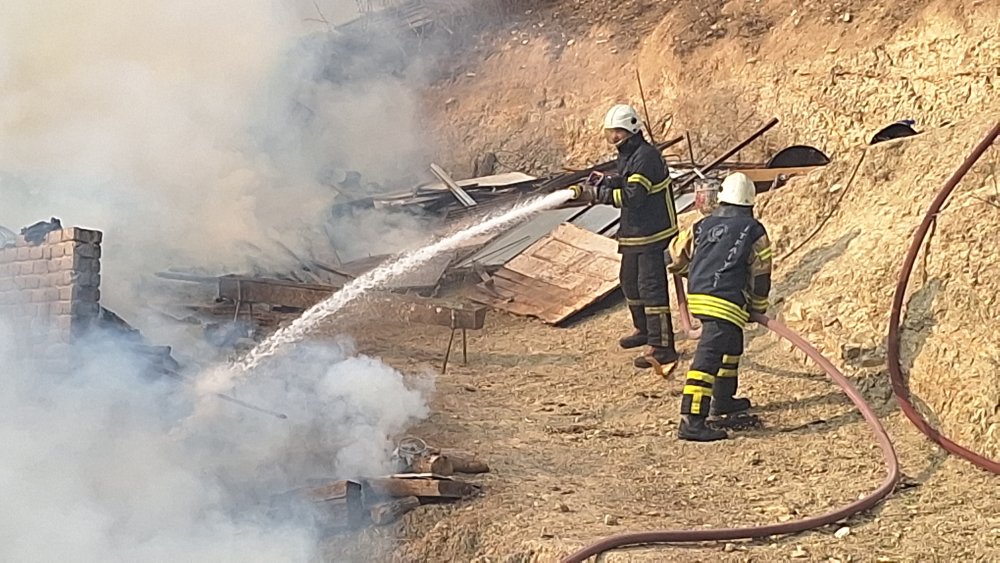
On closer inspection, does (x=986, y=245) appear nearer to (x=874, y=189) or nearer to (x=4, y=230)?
(x=874, y=189)

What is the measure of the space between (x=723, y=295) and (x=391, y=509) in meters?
2.38

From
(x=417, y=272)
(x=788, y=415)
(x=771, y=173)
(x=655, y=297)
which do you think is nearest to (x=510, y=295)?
(x=417, y=272)

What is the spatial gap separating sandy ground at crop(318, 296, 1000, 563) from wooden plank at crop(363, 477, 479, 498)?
0.07m

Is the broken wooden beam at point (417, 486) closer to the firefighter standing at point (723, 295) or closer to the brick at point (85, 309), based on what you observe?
the firefighter standing at point (723, 295)

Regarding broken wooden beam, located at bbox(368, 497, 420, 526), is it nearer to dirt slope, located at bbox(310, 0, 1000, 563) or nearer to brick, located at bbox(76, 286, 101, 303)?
dirt slope, located at bbox(310, 0, 1000, 563)

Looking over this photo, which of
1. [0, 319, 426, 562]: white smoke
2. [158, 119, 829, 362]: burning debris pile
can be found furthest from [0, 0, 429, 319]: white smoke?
Result: [0, 319, 426, 562]: white smoke

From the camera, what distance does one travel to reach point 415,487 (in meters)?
5.30

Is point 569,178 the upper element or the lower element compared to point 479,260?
upper

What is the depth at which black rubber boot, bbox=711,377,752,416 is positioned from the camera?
21.5 ft

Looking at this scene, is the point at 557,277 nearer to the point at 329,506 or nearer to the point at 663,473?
the point at 663,473

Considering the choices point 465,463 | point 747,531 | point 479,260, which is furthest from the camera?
point 479,260

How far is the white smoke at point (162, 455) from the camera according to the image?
4.81m

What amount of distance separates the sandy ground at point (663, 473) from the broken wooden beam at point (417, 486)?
0.08 metres

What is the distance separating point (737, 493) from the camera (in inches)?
217
